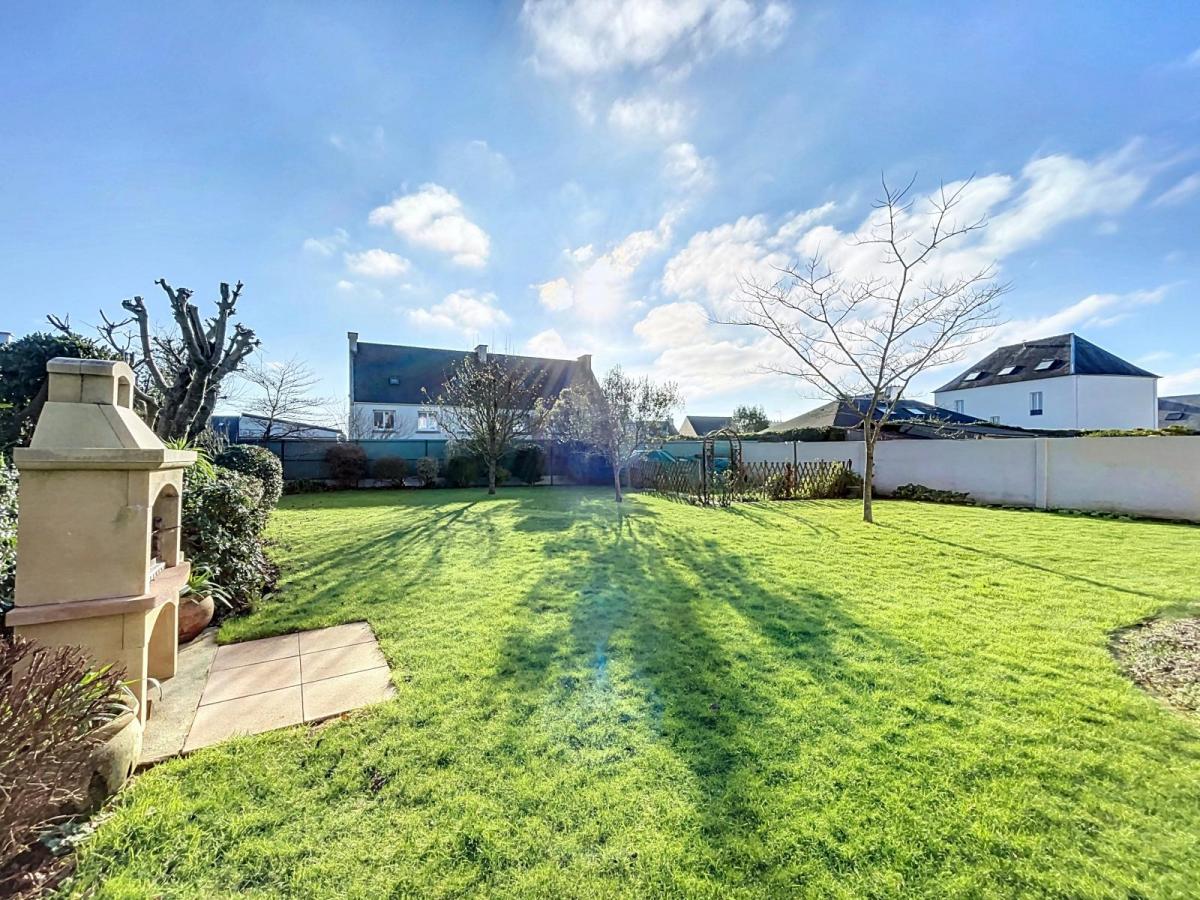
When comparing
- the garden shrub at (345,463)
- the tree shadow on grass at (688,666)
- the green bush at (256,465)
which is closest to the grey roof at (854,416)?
the tree shadow on grass at (688,666)

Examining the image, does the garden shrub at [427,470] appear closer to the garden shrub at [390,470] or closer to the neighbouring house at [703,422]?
the garden shrub at [390,470]

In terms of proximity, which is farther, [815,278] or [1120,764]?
[815,278]

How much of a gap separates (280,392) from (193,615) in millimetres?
20942

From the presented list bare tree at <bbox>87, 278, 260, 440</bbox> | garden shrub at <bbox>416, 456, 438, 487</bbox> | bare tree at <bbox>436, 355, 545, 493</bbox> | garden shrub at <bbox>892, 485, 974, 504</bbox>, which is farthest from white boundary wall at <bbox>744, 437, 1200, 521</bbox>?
bare tree at <bbox>87, 278, 260, 440</bbox>

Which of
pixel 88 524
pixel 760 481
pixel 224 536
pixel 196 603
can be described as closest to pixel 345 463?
pixel 224 536

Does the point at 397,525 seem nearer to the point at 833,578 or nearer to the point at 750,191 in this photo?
the point at 833,578

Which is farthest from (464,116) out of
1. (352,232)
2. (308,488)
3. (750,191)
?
(308,488)

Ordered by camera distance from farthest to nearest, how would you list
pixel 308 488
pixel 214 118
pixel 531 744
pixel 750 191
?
pixel 308 488 → pixel 750 191 → pixel 214 118 → pixel 531 744

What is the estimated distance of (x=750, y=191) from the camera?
25.2 feet

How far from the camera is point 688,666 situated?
3043 millimetres

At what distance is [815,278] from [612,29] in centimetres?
576

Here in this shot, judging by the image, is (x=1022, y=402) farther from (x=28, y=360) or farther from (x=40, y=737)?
(x=28, y=360)

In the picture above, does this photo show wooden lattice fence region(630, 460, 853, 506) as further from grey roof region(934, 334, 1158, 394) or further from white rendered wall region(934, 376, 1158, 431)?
grey roof region(934, 334, 1158, 394)

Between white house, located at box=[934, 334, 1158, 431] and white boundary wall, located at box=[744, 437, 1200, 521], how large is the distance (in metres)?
19.7
